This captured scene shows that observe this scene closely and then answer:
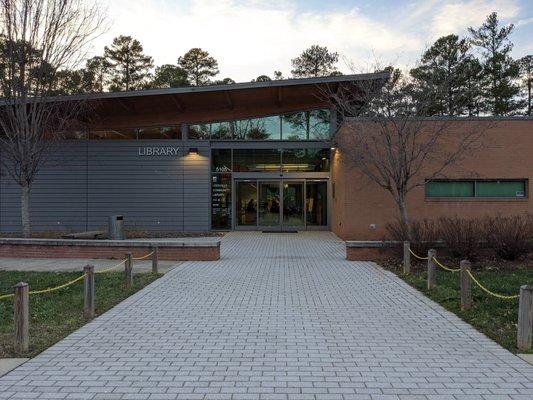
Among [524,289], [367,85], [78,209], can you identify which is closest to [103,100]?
[78,209]

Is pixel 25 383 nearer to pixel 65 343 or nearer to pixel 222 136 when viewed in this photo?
pixel 65 343

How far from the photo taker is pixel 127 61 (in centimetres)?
4591

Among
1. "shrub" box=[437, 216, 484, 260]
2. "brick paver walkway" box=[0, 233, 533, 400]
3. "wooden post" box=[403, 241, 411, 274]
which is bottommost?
"brick paver walkway" box=[0, 233, 533, 400]

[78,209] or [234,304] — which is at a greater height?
Result: [78,209]

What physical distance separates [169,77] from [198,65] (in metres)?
3.39

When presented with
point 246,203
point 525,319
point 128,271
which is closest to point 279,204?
point 246,203

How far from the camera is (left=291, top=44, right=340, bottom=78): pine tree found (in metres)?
43.8

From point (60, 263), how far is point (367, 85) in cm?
1151

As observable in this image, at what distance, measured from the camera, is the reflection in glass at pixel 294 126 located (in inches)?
1039

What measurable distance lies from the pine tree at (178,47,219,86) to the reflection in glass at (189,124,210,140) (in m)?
20.3

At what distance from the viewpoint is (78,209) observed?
1019 inches

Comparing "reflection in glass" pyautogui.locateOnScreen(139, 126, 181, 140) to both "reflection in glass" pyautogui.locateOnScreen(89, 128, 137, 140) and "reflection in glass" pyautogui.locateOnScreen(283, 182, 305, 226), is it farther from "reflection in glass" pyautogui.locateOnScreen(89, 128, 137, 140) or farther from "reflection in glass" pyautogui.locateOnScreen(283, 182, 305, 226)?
"reflection in glass" pyautogui.locateOnScreen(283, 182, 305, 226)

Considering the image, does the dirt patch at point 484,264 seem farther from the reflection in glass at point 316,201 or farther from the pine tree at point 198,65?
the pine tree at point 198,65

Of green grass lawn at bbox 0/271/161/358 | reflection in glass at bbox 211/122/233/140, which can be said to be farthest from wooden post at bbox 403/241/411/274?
reflection in glass at bbox 211/122/233/140
